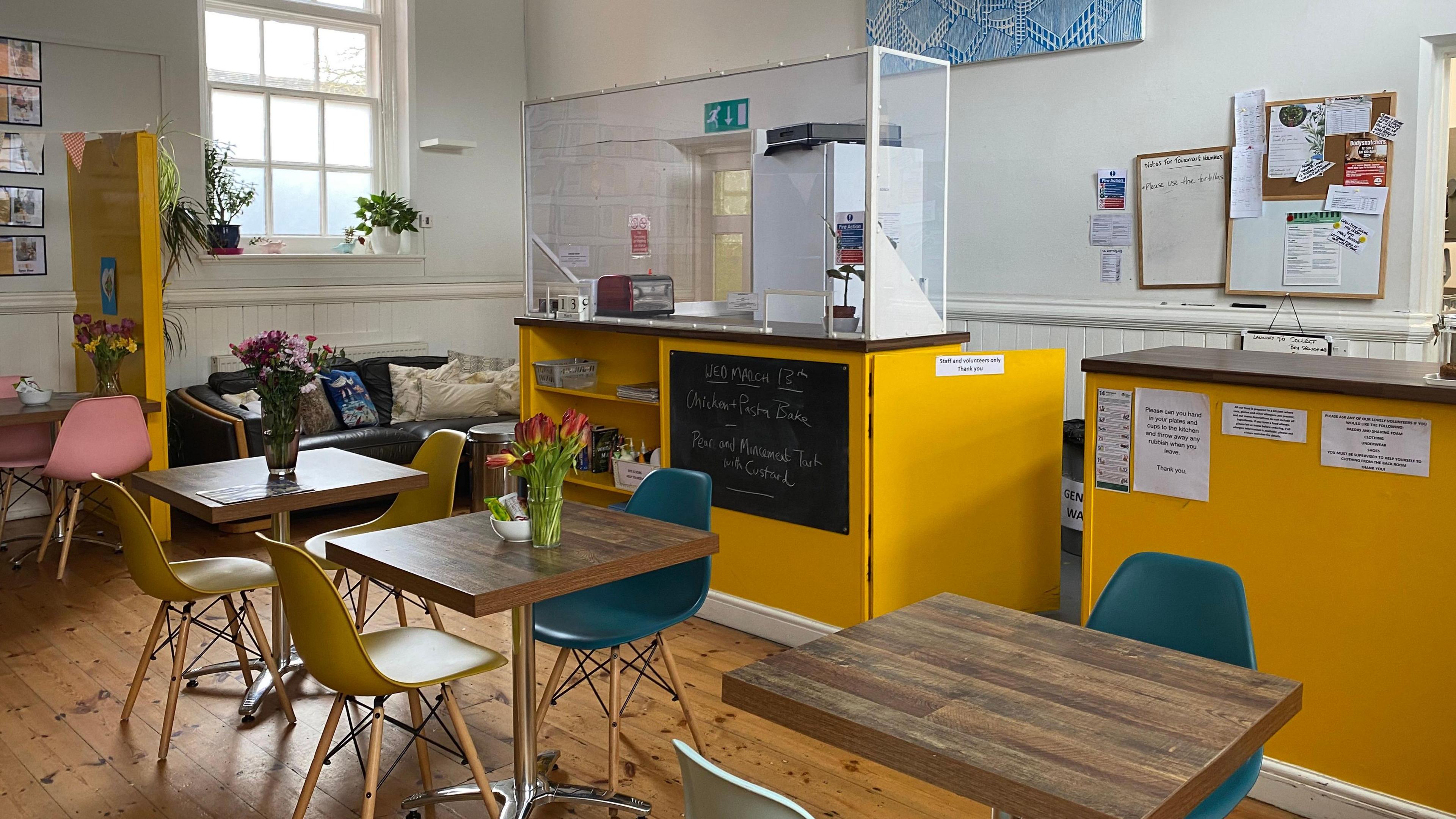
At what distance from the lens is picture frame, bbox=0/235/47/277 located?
6273 millimetres

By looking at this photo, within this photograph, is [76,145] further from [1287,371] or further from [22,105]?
[1287,371]

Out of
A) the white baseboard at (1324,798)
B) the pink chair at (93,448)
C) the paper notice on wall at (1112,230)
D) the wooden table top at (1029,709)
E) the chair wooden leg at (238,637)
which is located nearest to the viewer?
the wooden table top at (1029,709)

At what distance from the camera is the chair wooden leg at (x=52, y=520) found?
547 cm

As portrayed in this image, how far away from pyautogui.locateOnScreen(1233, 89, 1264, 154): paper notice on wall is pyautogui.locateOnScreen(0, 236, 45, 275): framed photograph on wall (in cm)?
630

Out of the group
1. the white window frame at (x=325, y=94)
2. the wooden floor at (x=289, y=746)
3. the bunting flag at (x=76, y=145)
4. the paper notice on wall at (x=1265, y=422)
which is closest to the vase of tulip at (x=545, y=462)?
the wooden floor at (x=289, y=746)

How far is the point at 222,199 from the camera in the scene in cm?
703

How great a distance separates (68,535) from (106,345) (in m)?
1.07

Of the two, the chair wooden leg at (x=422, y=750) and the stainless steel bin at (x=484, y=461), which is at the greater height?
the stainless steel bin at (x=484, y=461)

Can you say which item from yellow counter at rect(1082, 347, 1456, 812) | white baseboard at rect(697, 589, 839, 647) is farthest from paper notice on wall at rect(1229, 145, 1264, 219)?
white baseboard at rect(697, 589, 839, 647)

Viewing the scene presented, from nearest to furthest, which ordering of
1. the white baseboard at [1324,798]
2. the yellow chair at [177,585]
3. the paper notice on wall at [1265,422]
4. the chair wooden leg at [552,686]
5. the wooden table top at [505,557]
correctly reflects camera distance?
the wooden table top at [505,557] → the white baseboard at [1324,798] → the paper notice on wall at [1265,422] → the chair wooden leg at [552,686] → the yellow chair at [177,585]

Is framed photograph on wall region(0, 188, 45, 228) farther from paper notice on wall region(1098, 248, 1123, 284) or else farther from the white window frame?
paper notice on wall region(1098, 248, 1123, 284)

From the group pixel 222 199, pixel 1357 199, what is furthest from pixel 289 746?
pixel 222 199

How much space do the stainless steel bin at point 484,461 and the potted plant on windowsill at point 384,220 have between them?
7.36 feet

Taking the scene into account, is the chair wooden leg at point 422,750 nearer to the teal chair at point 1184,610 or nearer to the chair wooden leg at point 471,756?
the chair wooden leg at point 471,756
